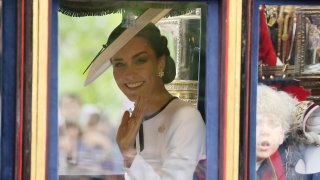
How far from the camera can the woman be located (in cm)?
246

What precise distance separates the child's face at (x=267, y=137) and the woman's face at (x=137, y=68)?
39 centimetres

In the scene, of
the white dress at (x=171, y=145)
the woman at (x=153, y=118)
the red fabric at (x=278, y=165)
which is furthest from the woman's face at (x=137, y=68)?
the red fabric at (x=278, y=165)

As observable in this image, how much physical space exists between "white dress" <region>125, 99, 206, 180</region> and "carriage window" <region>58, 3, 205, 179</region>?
0.07 ft

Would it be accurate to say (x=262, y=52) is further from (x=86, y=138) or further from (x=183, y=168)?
(x=86, y=138)

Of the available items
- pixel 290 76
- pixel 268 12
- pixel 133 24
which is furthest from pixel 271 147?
pixel 133 24

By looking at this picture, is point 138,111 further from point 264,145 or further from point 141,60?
point 264,145

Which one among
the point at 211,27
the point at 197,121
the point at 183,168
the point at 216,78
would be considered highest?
the point at 211,27

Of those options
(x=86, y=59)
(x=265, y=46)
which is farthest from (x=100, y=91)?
(x=265, y=46)

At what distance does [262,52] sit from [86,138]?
0.68 m

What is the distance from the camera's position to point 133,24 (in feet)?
8.05

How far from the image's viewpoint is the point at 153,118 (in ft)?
8.25

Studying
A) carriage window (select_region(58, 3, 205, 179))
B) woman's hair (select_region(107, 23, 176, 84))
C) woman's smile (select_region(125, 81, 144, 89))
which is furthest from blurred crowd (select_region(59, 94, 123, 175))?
woman's hair (select_region(107, 23, 176, 84))

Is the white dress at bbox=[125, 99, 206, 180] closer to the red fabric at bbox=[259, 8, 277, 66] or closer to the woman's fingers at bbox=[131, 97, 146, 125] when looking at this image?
the woman's fingers at bbox=[131, 97, 146, 125]

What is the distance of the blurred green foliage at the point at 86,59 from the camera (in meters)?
2.38
